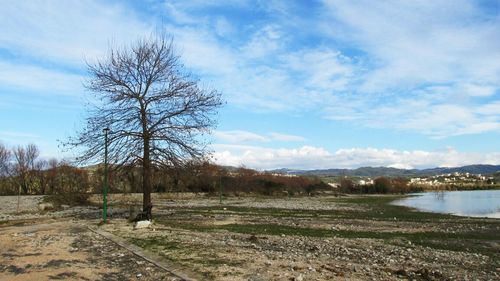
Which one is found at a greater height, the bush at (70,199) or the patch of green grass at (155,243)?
the bush at (70,199)

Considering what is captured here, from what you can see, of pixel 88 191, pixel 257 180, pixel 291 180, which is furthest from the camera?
pixel 291 180

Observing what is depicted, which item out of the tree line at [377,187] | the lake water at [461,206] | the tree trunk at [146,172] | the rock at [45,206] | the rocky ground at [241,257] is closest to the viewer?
the rocky ground at [241,257]

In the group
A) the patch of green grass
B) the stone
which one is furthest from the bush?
the patch of green grass

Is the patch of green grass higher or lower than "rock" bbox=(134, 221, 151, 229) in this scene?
lower

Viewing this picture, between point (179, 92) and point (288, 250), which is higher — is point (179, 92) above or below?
above

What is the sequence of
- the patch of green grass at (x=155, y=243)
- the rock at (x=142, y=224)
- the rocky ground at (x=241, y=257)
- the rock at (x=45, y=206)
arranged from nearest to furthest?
the rocky ground at (x=241, y=257) → the patch of green grass at (x=155, y=243) → the rock at (x=142, y=224) → the rock at (x=45, y=206)

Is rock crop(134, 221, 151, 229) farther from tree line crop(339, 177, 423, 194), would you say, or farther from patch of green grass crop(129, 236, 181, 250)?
tree line crop(339, 177, 423, 194)

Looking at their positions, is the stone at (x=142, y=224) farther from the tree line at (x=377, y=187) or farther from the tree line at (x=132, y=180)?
the tree line at (x=377, y=187)

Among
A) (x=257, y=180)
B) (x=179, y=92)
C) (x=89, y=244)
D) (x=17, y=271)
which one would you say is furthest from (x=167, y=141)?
(x=257, y=180)

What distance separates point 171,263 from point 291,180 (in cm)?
13172

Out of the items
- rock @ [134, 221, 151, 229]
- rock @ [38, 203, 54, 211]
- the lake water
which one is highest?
rock @ [38, 203, 54, 211]

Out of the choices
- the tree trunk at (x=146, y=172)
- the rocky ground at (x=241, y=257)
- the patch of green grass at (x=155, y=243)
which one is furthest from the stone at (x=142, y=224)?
the patch of green grass at (x=155, y=243)

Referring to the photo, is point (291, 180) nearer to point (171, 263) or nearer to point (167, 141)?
point (167, 141)

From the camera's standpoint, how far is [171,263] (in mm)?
13273
